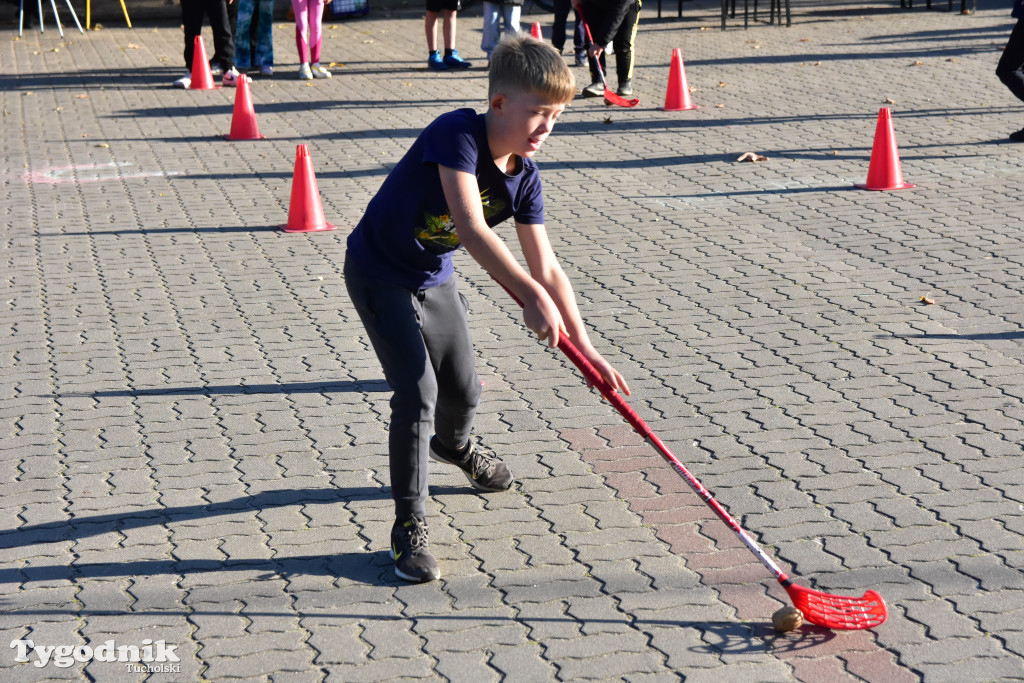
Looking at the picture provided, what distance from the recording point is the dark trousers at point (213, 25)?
13.7m

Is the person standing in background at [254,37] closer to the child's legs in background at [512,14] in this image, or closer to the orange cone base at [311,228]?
the child's legs in background at [512,14]

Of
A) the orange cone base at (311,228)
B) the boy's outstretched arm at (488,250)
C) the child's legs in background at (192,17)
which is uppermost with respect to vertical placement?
the child's legs in background at (192,17)

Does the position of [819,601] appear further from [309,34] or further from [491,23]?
[309,34]

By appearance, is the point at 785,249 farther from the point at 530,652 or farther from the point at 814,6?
the point at 814,6

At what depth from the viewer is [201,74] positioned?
13.9m

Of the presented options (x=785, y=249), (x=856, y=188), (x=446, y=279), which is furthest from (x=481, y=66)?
(x=446, y=279)

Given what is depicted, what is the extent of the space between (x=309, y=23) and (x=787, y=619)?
477 inches

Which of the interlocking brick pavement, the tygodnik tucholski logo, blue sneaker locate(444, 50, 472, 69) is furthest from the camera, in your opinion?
blue sneaker locate(444, 50, 472, 69)

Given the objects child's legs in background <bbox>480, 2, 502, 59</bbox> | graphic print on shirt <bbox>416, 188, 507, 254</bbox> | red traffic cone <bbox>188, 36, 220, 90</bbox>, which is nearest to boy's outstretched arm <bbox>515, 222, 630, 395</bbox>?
graphic print on shirt <bbox>416, 188, 507, 254</bbox>

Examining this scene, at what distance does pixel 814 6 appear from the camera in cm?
2017

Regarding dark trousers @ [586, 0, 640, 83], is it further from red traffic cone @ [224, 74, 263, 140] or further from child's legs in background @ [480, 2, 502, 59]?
red traffic cone @ [224, 74, 263, 140]

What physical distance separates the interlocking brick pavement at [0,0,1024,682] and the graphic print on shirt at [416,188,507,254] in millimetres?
1049

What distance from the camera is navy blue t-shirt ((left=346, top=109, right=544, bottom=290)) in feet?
11.7

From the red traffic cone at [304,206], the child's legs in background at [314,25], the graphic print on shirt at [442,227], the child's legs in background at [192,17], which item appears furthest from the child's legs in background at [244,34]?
the graphic print on shirt at [442,227]
